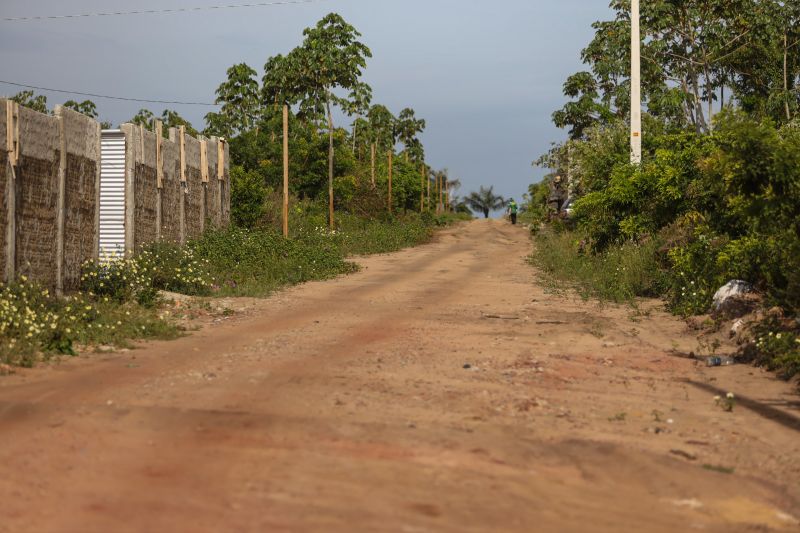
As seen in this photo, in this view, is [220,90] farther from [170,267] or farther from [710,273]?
[710,273]

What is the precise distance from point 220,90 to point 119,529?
53.9 m

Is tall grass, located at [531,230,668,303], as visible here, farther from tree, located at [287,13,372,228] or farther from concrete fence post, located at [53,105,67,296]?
tree, located at [287,13,372,228]

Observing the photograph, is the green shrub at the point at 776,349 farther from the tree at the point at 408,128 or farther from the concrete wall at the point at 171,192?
the tree at the point at 408,128

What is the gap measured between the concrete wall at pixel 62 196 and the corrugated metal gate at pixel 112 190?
13 cm

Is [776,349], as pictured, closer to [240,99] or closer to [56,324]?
[56,324]

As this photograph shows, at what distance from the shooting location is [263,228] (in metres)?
26.8

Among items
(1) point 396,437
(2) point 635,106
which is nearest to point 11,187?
(1) point 396,437

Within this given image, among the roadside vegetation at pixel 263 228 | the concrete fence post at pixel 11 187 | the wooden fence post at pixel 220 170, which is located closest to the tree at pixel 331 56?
the roadside vegetation at pixel 263 228

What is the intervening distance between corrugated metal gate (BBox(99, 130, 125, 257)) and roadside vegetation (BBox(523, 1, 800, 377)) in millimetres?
8549

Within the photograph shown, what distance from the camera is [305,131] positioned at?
44.1 m

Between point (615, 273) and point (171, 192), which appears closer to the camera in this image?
point (615, 273)

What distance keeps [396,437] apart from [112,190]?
39.5 feet

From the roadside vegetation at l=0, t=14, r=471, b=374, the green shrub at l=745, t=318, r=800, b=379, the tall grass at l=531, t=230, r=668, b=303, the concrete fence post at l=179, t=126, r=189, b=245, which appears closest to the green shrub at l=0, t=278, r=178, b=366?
the roadside vegetation at l=0, t=14, r=471, b=374

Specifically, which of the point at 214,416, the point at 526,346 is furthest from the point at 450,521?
the point at 526,346
